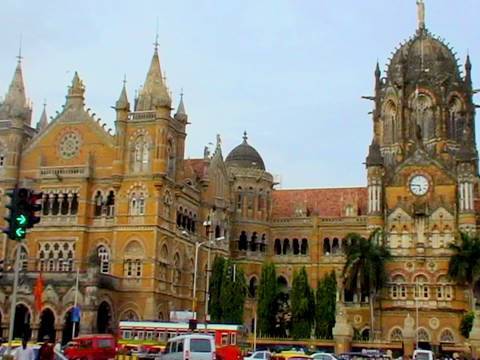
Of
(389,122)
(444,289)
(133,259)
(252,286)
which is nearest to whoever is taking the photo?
(133,259)

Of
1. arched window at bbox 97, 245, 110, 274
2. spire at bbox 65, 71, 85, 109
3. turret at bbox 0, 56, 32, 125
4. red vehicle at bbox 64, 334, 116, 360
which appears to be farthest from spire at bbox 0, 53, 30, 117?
red vehicle at bbox 64, 334, 116, 360

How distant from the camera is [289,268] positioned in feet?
255

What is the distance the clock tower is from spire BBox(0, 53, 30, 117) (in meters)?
30.4

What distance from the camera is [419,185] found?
72625mm

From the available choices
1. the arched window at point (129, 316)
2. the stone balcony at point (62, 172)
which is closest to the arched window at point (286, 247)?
the arched window at point (129, 316)

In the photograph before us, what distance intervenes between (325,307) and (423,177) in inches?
587

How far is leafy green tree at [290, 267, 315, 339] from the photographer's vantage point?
67125 mm

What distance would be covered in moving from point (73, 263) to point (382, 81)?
36936 mm

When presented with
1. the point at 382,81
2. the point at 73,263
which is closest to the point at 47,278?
the point at 73,263

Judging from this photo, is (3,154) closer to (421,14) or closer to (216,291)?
(216,291)

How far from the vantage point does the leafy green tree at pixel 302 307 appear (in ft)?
220

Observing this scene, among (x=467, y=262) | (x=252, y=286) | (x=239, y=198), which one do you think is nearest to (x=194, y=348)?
(x=467, y=262)

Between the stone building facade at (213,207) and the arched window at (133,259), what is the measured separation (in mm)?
226

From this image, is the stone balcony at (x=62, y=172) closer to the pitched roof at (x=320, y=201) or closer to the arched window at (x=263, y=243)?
the arched window at (x=263, y=243)
